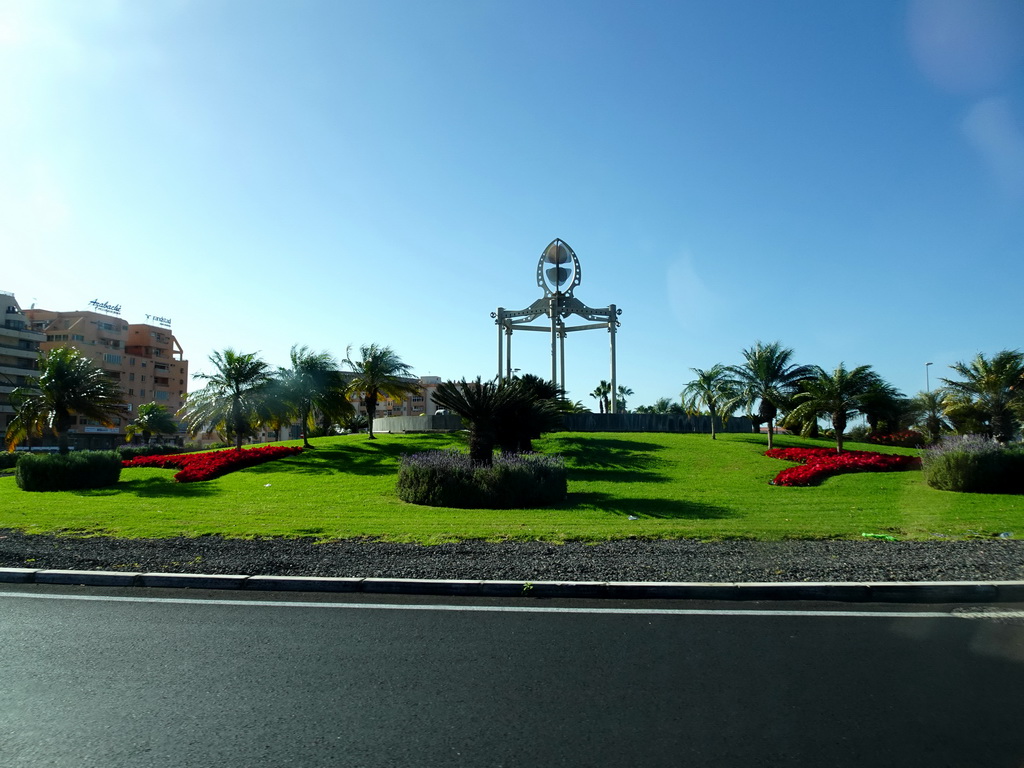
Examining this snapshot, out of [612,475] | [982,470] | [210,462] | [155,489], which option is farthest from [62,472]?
[982,470]

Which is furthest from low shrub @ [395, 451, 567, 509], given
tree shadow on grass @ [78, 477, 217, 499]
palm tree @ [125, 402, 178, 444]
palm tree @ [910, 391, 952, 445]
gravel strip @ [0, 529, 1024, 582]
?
palm tree @ [125, 402, 178, 444]

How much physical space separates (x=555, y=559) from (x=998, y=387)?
102ft

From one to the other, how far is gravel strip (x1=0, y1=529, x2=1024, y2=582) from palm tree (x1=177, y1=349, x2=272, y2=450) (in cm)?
2459

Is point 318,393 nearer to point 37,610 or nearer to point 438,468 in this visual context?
point 438,468

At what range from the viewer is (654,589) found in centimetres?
738

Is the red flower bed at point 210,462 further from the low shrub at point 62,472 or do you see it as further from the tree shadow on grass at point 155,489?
the low shrub at point 62,472

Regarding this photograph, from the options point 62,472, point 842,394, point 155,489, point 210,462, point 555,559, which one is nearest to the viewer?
point 555,559

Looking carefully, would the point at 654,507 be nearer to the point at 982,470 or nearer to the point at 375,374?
the point at 982,470

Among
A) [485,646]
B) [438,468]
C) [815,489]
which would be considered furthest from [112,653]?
[815,489]

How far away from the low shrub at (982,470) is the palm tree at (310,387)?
93.0ft

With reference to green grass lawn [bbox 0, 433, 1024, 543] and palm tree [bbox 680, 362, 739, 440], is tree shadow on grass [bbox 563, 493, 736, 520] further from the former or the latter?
palm tree [bbox 680, 362, 739, 440]

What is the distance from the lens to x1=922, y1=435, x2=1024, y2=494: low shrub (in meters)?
19.6

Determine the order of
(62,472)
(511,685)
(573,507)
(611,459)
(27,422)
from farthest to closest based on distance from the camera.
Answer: (611,459)
(27,422)
(62,472)
(573,507)
(511,685)

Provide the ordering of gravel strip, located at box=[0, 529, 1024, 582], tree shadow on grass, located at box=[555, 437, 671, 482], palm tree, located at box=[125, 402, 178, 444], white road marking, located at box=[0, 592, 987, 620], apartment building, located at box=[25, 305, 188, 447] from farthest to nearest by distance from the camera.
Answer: apartment building, located at box=[25, 305, 188, 447] < palm tree, located at box=[125, 402, 178, 444] < tree shadow on grass, located at box=[555, 437, 671, 482] < gravel strip, located at box=[0, 529, 1024, 582] < white road marking, located at box=[0, 592, 987, 620]
